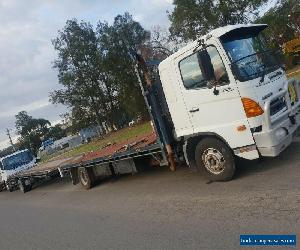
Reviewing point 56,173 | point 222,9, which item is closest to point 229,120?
point 56,173

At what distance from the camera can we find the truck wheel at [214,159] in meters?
7.91

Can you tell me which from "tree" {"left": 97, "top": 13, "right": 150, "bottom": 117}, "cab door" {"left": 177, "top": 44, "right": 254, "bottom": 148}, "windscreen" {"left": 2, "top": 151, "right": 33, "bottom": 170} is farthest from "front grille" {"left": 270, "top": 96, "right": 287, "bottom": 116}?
"tree" {"left": 97, "top": 13, "right": 150, "bottom": 117}

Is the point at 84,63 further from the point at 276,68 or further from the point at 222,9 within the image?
the point at 276,68

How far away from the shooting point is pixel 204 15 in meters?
37.2

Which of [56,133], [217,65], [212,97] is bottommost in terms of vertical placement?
[212,97]

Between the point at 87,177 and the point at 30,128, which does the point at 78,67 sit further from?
the point at 30,128

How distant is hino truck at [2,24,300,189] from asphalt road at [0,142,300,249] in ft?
1.84

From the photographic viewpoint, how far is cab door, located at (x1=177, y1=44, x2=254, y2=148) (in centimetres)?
747

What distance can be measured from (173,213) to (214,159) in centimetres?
130

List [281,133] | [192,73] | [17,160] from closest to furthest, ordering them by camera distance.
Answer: [281,133]
[192,73]
[17,160]

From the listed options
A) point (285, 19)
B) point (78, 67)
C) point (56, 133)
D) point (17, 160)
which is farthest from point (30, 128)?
point (17, 160)

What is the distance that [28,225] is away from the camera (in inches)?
433

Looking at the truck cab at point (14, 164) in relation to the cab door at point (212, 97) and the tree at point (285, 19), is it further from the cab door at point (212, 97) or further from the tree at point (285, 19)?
the tree at point (285, 19)

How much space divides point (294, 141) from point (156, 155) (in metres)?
3.04
